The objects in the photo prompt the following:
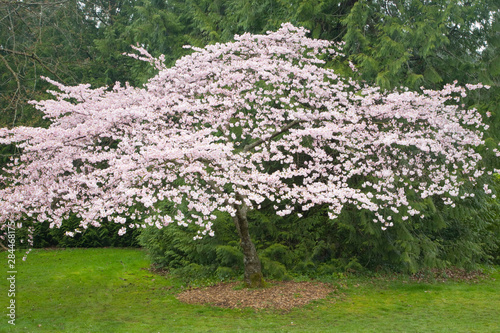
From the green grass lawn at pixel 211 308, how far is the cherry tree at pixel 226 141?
4.73 feet

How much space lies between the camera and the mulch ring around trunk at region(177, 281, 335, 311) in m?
7.21

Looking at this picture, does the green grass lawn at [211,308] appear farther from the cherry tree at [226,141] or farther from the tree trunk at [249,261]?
the cherry tree at [226,141]

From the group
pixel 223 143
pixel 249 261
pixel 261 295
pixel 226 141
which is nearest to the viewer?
pixel 223 143

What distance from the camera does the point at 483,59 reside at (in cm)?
885

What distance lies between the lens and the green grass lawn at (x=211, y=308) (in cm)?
612

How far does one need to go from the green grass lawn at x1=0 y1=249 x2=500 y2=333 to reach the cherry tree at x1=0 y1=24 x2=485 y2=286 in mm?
1441

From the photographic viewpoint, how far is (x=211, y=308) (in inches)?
282

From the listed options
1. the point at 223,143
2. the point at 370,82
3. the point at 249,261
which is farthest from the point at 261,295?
the point at 370,82

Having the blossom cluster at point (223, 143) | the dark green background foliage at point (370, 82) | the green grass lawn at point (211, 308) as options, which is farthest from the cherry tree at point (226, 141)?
the green grass lawn at point (211, 308)

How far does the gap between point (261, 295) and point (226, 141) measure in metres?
2.78

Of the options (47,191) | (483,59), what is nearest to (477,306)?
(483,59)

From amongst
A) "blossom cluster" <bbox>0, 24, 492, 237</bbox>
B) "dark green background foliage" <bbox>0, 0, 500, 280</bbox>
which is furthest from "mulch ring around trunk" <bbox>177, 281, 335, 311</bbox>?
"blossom cluster" <bbox>0, 24, 492, 237</bbox>

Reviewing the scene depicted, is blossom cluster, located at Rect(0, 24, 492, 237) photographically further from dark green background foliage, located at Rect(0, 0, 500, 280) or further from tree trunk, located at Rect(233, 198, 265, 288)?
dark green background foliage, located at Rect(0, 0, 500, 280)

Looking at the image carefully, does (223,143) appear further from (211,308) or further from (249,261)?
(211,308)
